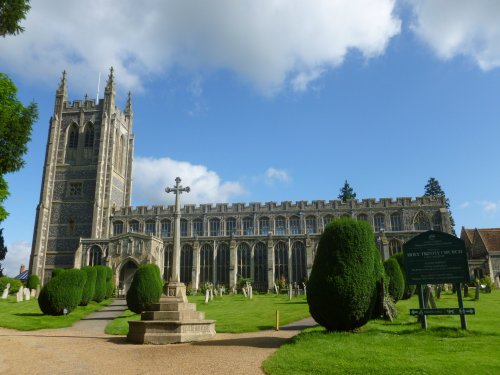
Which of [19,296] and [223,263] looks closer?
[19,296]

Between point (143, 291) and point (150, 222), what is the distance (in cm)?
3162

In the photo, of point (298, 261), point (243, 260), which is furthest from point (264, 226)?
point (298, 261)

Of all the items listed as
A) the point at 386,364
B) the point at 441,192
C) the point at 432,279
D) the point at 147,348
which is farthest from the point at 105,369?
the point at 441,192

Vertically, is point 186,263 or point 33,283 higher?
point 186,263

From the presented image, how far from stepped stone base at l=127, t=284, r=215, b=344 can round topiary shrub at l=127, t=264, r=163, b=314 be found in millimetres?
7888

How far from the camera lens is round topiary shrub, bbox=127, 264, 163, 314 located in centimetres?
2131

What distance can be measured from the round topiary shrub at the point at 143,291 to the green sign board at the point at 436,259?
13.4 metres

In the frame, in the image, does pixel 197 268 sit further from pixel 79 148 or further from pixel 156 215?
pixel 79 148

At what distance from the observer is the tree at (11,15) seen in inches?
423

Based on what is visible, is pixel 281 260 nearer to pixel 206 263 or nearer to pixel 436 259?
pixel 206 263

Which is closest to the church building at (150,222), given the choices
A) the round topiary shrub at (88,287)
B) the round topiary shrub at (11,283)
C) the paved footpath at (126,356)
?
the round topiary shrub at (11,283)

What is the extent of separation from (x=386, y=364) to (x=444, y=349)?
218cm

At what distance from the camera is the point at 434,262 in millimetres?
12609

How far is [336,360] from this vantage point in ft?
28.1
